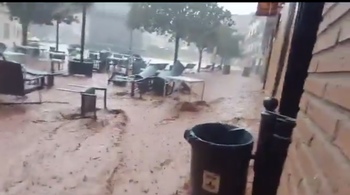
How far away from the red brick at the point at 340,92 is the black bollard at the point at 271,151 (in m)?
0.23

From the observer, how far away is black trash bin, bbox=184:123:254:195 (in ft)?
3.37

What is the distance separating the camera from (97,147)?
8.82 ft

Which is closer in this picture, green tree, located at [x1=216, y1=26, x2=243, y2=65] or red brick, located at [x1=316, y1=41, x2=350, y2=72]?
red brick, located at [x1=316, y1=41, x2=350, y2=72]

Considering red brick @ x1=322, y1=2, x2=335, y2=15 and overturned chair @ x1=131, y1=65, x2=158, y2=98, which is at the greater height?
red brick @ x1=322, y1=2, x2=335, y2=15

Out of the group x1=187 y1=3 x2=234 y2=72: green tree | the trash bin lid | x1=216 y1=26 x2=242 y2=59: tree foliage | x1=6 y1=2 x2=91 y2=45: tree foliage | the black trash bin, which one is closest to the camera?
x1=6 y1=2 x2=91 y2=45: tree foliage

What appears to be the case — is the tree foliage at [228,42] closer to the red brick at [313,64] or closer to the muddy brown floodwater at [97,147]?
the muddy brown floodwater at [97,147]

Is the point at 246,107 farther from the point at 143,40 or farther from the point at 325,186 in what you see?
the point at 325,186

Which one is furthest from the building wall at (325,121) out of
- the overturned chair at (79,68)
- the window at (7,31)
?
the overturned chair at (79,68)

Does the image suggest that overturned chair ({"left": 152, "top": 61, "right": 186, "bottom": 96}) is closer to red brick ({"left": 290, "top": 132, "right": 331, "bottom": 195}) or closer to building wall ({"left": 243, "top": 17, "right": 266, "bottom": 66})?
building wall ({"left": 243, "top": 17, "right": 266, "bottom": 66})

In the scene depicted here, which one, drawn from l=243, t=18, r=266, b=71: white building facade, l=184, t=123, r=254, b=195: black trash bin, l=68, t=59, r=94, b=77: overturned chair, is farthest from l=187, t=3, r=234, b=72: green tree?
l=184, t=123, r=254, b=195: black trash bin

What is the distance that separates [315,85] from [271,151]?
218mm

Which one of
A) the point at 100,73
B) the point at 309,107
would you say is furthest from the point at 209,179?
the point at 100,73

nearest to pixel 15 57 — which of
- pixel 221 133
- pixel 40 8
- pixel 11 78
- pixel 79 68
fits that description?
pixel 79 68

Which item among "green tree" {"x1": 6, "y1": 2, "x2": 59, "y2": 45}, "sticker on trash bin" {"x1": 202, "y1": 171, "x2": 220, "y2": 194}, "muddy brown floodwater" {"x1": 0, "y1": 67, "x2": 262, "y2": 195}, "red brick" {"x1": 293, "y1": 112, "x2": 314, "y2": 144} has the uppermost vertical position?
"green tree" {"x1": 6, "y1": 2, "x2": 59, "y2": 45}
